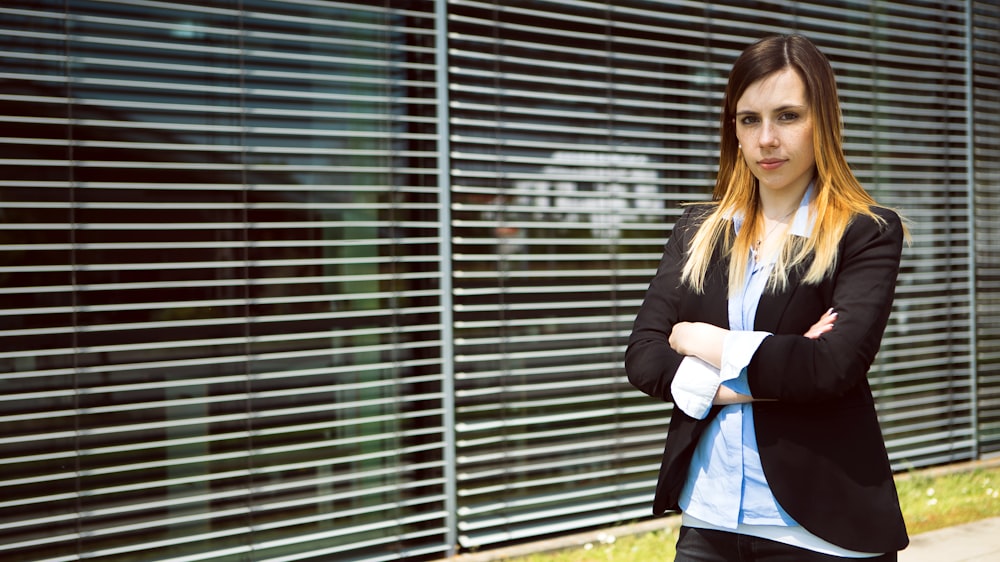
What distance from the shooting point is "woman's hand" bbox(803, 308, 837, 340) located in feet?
6.42

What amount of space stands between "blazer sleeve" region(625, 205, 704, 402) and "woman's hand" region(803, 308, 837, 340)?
33 cm

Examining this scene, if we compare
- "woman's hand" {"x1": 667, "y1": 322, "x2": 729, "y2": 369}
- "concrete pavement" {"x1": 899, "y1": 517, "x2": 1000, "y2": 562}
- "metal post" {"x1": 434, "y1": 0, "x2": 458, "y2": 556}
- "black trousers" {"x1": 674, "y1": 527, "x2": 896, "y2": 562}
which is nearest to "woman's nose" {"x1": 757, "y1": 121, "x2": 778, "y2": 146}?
"woman's hand" {"x1": 667, "y1": 322, "x2": 729, "y2": 369}

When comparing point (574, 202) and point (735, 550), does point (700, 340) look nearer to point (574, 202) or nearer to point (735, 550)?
point (735, 550)

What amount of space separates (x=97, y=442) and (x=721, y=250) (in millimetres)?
3003

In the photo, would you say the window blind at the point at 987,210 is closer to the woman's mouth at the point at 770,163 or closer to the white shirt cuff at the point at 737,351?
the woman's mouth at the point at 770,163

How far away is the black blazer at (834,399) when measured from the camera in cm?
191

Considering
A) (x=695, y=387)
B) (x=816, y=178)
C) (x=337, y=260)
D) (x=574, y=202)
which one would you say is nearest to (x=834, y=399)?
(x=695, y=387)

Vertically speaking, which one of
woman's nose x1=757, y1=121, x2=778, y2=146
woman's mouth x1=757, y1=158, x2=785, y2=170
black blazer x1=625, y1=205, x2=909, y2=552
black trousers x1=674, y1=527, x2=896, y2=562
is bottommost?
black trousers x1=674, y1=527, x2=896, y2=562

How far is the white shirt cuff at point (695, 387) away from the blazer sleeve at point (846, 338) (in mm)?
106

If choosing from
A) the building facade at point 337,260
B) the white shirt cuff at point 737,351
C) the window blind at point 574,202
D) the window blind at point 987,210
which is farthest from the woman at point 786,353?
the window blind at point 987,210

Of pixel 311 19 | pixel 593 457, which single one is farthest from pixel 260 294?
pixel 593 457

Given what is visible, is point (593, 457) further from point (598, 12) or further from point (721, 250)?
point (721, 250)

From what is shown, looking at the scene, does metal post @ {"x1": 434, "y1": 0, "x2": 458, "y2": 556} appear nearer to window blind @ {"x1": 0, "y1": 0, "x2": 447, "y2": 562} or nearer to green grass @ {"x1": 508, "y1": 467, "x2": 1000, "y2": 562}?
window blind @ {"x1": 0, "y1": 0, "x2": 447, "y2": 562}

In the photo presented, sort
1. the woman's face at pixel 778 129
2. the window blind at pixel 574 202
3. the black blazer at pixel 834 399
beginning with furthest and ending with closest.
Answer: the window blind at pixel 574 202, the woman's face at pixel 778 129, the black blazer at pixel 834 399
